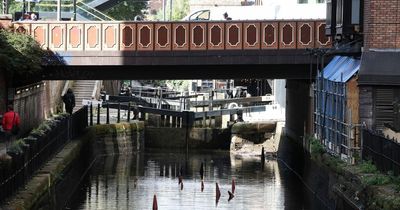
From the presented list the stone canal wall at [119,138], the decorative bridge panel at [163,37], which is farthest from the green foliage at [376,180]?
the stone canal wall at [119,138]

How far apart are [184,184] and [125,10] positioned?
199 ft

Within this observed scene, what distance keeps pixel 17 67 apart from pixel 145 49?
6.35m

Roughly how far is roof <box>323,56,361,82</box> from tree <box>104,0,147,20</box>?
197 ft

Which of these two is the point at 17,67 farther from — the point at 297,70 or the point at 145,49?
the point at 297,70

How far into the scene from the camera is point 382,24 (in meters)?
35.0

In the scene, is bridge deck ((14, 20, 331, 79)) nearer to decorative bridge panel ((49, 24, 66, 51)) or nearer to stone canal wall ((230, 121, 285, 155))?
decorative bridge panel ((49, 24, 66, 51))

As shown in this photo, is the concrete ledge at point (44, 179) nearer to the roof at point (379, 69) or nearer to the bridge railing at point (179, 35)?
the bridge railing at point (179, 35)

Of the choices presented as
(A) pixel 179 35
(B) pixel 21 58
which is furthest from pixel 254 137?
(B) pixel 21 58

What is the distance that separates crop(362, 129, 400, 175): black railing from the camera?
25.2 m

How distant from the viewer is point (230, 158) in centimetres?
5628

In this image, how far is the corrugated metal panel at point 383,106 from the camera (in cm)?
3434

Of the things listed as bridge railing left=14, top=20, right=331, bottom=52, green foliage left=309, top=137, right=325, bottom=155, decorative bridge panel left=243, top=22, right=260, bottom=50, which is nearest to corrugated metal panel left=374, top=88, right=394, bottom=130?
green foliage left=309, top=137, right=325, bottom=155

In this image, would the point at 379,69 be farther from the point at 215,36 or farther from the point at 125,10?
the point at 125,10

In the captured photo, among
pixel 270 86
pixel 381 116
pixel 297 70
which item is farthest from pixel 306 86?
pixel 270 86
